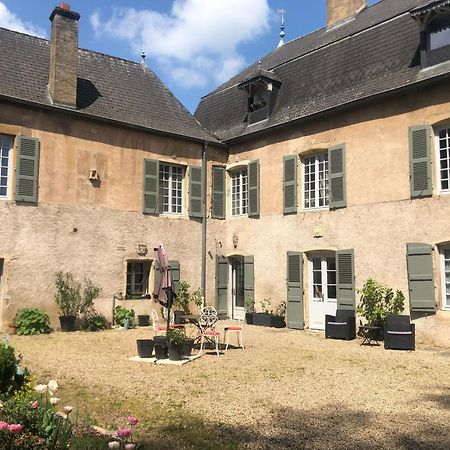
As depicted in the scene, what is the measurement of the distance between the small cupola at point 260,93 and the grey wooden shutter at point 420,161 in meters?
5.02

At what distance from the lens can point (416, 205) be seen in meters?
10.2

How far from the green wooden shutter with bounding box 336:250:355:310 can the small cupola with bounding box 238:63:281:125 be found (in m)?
5.16

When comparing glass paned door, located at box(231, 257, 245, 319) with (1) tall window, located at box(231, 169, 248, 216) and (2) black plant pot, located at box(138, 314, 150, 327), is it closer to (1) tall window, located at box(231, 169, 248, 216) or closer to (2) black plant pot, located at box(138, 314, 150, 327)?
(1) tall window, located at box(231, 169, 248, 216)

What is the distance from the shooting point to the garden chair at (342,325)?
10.6 m

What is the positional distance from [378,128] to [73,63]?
810 centimetres

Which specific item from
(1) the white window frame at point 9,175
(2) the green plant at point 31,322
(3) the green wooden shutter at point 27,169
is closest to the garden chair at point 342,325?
(2) the green plant at point 31,322

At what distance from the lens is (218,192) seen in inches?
581

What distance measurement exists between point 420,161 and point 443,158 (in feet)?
1.56

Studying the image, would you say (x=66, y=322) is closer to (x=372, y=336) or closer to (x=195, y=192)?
(x=195, y=192)

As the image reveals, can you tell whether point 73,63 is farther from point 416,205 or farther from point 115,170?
point 416,205

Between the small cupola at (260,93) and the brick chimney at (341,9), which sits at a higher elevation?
the brick chimney at (341,9)

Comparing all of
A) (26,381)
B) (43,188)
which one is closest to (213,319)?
(26,381)

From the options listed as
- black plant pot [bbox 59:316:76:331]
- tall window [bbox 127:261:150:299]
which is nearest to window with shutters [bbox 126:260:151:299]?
tall window [bbox 127:261:150:299]

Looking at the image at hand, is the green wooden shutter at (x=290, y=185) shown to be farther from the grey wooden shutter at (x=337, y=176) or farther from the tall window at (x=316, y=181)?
the grey wooden shutter at (x=337, y=176)
